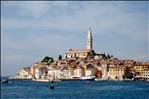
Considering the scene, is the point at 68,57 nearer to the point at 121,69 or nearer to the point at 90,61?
the point at 90,61

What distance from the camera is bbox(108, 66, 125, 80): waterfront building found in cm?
8769

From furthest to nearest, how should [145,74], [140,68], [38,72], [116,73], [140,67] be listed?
[38,72]
[140,67]
[140,68]
[145,74]
[116,73]

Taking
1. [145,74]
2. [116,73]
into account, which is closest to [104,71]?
[116,73]

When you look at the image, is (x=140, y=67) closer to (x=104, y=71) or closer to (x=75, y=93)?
(x=104, y=71)

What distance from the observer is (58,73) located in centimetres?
9606

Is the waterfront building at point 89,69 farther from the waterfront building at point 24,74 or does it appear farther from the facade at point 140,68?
the waterfront building at point 24,74

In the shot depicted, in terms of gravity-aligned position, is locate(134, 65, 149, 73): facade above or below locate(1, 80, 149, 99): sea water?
above

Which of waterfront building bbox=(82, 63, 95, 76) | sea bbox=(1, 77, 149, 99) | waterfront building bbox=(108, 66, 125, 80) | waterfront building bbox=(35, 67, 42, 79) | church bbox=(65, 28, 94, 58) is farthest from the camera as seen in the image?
church bbox=(65, 28, 94, 58)

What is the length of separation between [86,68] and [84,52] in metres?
13.2

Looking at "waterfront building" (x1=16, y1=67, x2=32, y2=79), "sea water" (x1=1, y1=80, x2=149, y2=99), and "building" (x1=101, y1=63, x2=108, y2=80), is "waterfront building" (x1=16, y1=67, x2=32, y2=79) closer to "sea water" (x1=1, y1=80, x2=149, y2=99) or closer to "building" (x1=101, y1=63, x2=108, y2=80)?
"building" (x1=101, y1=63, x2=108, y2=80)

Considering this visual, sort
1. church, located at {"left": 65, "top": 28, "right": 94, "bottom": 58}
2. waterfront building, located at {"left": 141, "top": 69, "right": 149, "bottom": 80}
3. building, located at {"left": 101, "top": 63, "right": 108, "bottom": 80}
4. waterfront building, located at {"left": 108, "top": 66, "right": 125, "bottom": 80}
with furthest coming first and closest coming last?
church, located at {"left": 65, "top": 28, "right": 94, "bottom": 58}, building, located at {"left": 101, "top": 63, "right": 108, "bottom": 80}, waterfront building, located at {"left": 141, "top": 69, "right": 149, "bottom": 80}, waterfront building, located at {"left": 108, "top": 66, "right": 125, "bottom": 80}

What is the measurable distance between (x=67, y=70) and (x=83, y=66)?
3356mm

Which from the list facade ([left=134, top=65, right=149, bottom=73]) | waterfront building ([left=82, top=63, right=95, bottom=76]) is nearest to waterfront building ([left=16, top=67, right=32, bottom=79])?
waterfront building ([left=82, top=63, right=95, bottom=76])

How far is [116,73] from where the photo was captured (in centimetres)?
8856
